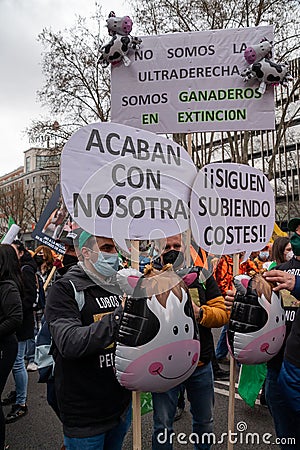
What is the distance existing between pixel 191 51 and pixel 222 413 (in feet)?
10.4

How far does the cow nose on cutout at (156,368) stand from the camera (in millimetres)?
2020

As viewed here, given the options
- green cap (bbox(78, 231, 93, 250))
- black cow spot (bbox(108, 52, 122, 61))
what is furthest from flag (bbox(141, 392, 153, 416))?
black cow spot (bbox(108, 52, 122, 61))

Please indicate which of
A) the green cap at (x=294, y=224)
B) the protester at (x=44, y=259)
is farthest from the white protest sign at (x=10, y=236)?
the protester at (x=44, y=259)

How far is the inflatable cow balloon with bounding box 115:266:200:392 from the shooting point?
1.99 meters

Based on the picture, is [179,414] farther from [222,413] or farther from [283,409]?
[283,409]

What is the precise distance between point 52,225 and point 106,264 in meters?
4.09

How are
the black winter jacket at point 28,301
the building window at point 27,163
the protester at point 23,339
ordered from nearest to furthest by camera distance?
the protester at point 23,339 → the black winter jacket at point 28,301 → the building window at point 27,163

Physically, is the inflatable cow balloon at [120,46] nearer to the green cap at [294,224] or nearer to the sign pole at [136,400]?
the green cap at [294,224]

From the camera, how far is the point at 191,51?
367 cm

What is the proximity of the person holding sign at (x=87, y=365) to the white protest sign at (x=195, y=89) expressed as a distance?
5.26 ft

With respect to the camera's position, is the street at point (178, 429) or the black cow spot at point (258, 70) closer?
the black cow spot at point (258, 70)

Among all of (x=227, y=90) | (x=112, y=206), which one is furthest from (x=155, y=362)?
(x=227, y=90)

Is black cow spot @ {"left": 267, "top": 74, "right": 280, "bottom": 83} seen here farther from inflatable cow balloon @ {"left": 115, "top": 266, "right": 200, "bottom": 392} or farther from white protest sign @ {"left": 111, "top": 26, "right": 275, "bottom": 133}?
inflatable cow balloon @ {"left": 115, "top": 266, "right": 200, "bottom": 392}

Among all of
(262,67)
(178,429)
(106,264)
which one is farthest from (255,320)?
(178,429)
